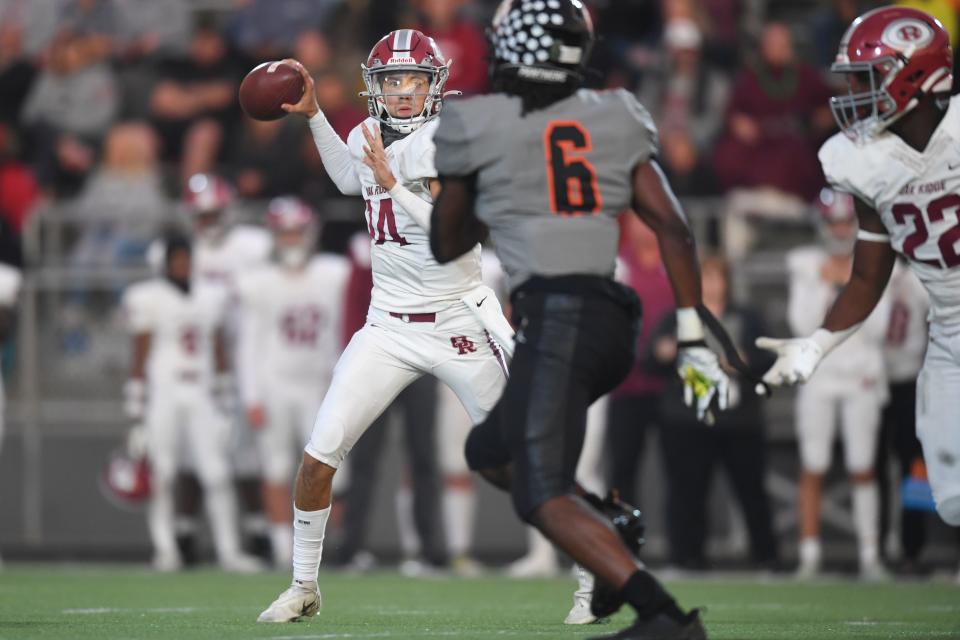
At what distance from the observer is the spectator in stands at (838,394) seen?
9969 millimetres

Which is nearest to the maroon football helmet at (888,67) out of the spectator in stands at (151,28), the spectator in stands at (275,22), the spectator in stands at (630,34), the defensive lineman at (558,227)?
the defensive lineman at (558,227)

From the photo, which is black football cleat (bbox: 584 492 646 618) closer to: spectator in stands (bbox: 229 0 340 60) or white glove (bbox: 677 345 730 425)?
white glove (bbox: 677 345 730 425)

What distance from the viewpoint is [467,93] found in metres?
12.2

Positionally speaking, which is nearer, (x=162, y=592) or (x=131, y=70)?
(x=162, y=592)

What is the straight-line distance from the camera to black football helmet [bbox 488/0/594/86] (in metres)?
4.80

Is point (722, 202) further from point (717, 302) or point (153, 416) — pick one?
point (153, 416)

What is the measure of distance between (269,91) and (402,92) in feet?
1.67

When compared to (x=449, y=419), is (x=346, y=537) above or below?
below

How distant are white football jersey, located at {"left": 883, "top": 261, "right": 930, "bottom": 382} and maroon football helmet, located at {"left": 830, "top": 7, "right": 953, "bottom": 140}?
450 centimetres

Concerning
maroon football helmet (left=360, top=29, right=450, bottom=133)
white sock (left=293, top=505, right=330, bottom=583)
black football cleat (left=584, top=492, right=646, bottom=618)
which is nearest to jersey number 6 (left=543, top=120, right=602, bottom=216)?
black football cleat (left=584, top=492, right=646, bottom=618)

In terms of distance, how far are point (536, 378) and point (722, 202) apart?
6.89m

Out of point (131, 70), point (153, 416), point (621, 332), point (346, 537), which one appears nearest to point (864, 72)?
point (621, 332)

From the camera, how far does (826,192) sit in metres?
10.3

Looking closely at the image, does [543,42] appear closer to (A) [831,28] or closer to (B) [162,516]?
(B) [162,516]
